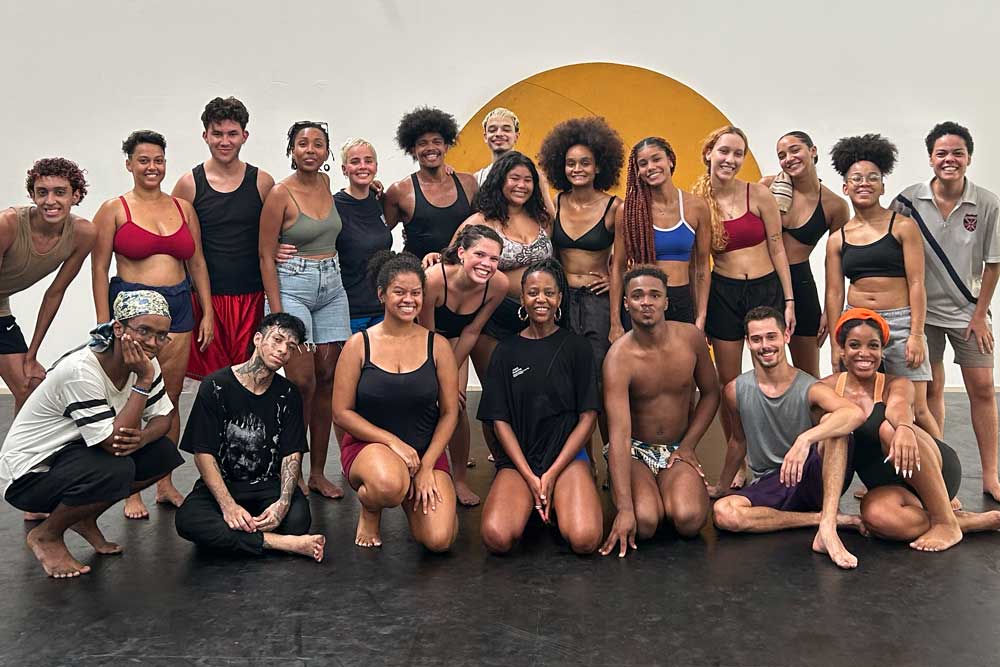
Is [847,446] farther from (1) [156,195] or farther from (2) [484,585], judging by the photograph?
(1) [156,195]

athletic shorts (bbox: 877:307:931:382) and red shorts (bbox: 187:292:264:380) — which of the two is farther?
red shorts (bbox: 187:292:264:380)

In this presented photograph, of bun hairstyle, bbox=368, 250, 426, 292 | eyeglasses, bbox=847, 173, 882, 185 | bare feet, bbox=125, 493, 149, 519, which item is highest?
eyeglasses, bbox=847, 173, 882, 185

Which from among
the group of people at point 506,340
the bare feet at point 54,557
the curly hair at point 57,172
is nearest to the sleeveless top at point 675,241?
the group of people at point 506,340

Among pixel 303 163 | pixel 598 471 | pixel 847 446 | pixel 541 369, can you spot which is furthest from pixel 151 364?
pixel 847 446

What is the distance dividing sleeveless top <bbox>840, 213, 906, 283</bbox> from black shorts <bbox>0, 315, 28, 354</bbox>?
3.39 metres

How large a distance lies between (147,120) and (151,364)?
4.16 m

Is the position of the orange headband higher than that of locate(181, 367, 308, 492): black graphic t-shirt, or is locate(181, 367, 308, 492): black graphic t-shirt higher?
the orange headband

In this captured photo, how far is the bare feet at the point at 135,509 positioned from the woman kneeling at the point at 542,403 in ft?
4.79

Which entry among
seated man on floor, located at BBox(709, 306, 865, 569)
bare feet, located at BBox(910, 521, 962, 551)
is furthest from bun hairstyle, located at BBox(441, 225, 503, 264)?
bare feet, located at BBox(910, 521, 962, 551)

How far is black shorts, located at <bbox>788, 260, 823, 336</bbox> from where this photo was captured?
416cm

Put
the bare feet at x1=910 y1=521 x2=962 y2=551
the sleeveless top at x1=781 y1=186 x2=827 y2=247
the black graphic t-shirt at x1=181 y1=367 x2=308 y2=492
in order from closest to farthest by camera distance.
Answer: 1. the bare feet at x1=910 y1=521 x2=962 y2=551
2. the black graphic t-shirt at x1=181 y1=367 x2=308 y2=492
3. the sleeveless top at x1=781 y1=186 x2=827 y2=247

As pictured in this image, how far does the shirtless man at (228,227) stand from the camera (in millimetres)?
3814

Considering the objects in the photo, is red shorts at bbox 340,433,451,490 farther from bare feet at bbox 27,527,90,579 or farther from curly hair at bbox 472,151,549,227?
curly hair at bbox 472,151,549,227

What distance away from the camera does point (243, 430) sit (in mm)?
3332
